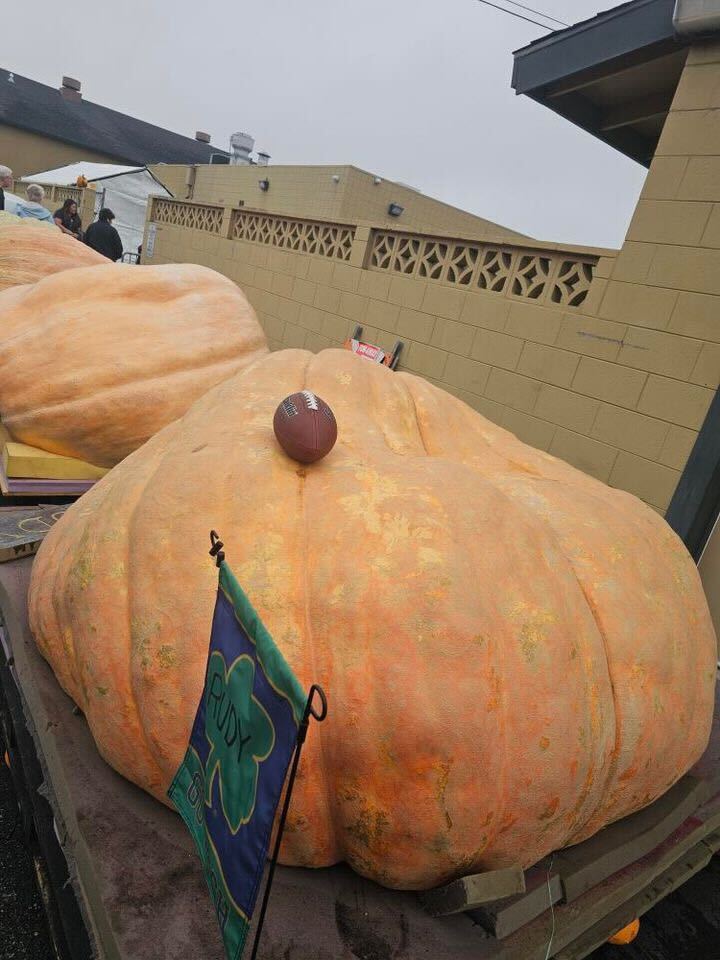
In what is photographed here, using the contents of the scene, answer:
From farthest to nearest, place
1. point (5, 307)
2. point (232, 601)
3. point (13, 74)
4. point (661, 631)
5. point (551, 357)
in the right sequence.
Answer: point (13, 74), point (551, 357), point (5, 307), point (661, 631), point (232, 601)

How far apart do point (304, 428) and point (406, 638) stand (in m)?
0.67

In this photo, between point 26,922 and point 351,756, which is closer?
point 351,756

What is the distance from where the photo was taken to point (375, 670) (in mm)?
1503

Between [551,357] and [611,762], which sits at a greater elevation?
[551,357]

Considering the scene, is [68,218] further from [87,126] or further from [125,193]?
[87,126]

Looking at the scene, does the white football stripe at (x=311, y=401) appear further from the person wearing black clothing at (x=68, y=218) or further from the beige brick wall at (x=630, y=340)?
the person wearing black clothing at (x=68, y=218)

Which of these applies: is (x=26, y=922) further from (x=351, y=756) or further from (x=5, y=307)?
(x=5, y=307)

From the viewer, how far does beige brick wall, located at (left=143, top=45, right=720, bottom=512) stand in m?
3.83

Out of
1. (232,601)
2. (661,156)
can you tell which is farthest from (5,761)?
(661,156)

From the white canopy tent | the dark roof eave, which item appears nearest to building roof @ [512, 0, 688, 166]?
the dark roof eave

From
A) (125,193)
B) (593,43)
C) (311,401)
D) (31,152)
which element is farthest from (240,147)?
(311,401)

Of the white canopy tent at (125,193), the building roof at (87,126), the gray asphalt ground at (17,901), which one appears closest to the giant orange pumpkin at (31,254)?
the gray asphalt ground at (17,901)

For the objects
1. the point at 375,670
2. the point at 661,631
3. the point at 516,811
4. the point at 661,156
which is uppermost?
the point at 661,156

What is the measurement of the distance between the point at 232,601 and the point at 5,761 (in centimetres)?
203
